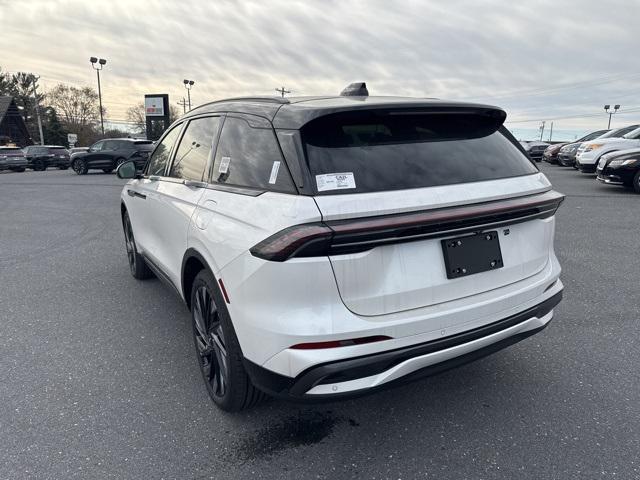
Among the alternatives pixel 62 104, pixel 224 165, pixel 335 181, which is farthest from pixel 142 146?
pixel 62 104

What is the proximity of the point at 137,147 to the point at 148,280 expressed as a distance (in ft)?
62.7

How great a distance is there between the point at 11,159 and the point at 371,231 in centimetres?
3333

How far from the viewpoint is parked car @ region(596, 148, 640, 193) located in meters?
11.2

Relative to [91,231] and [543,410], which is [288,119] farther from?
[91,231]

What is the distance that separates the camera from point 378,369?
6.54 ft

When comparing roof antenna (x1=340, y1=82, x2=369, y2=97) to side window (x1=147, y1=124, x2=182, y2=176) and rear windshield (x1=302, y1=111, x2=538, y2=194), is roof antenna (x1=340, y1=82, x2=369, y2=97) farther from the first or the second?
side window (x1=147, y1=124, x2=182, y2=176)

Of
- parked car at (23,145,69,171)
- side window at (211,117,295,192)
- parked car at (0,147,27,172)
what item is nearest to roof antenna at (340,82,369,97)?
side window at (211,117,295,192)

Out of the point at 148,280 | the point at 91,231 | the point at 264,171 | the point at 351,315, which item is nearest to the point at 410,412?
the point at 351,315

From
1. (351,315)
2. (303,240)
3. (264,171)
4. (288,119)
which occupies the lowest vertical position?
(351,315)

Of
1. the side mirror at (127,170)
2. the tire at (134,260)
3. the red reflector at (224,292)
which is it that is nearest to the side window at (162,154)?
the side mirror at (127,170)

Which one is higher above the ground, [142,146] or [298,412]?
[142,146]

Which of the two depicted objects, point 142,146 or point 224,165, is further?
point 142,146

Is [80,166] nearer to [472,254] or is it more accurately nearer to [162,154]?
[162,154]

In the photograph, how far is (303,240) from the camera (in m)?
1.85
